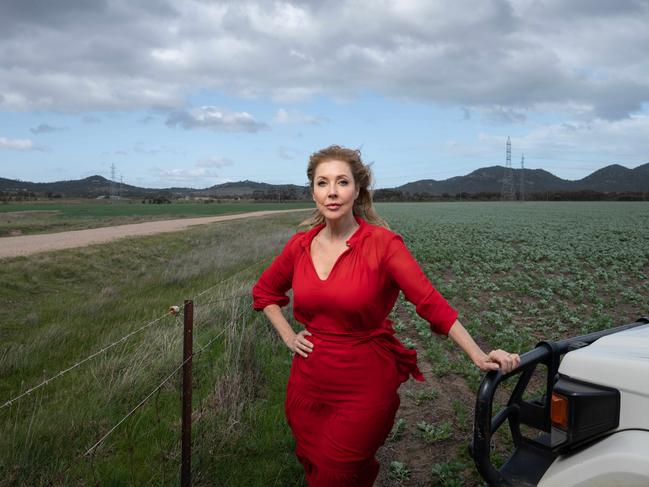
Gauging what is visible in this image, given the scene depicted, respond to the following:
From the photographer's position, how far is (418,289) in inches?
95.0

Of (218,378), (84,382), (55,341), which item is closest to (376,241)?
(218,378)

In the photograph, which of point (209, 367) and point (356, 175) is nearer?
point (356, 175)

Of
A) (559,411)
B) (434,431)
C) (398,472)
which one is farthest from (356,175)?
(434,431)

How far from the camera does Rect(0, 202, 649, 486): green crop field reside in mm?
3863

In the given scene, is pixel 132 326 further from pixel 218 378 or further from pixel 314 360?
pixel 314 360

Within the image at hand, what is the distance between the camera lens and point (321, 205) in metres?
2.68

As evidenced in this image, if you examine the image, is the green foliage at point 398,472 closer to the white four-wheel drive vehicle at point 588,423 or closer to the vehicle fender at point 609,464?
the white four-wheel drive vehicle at point 588,423

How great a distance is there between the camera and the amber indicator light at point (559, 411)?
1.97m

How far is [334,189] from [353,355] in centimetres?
78

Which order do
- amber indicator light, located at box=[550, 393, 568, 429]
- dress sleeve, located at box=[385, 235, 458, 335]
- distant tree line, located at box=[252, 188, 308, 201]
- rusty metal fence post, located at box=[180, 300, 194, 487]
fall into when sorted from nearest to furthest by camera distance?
amber indicator light, located at box=[550, 393, 568, 429] < dress sleeve, located at box=[385, 235, 458, 335] < rusty metal fence post, located at box=[180, 300, 194, 487] < distant tree line, located at box=[252, 188, 308, 201]

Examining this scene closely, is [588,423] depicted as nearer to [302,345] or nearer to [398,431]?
[302,345]

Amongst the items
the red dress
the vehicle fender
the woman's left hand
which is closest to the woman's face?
the red dress

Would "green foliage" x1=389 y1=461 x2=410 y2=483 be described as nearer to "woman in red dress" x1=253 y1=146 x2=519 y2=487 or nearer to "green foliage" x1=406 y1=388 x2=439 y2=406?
"green foliage" x1=406 y1=388 x2=439 y2=406

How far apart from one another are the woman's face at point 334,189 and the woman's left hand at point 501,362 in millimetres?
937
